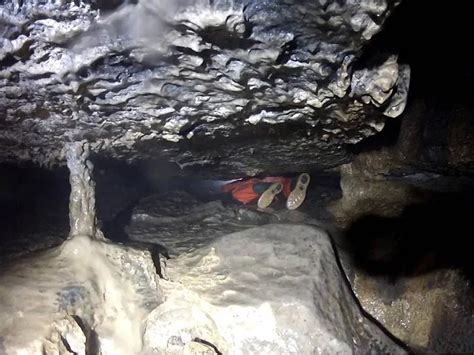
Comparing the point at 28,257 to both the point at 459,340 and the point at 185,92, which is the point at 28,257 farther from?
the point at 459,340

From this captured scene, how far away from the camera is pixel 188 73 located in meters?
1.79

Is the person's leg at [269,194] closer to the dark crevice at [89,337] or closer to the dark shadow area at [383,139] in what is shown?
the dark shadow area at [383,139]

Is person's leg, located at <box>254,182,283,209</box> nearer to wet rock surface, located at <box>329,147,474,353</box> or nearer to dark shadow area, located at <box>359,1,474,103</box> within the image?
wet rock surface, located at <box>329,147,474,353</box>

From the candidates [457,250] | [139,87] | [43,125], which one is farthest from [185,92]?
[457,250]

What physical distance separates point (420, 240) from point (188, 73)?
2.31 meters

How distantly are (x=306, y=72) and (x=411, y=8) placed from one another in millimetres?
763

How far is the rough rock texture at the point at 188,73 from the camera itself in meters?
1.44

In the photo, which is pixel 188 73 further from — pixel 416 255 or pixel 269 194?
pixel 269 194

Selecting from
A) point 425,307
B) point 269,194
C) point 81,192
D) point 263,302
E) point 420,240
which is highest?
point 269,194

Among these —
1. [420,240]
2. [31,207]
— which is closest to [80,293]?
[31,207]

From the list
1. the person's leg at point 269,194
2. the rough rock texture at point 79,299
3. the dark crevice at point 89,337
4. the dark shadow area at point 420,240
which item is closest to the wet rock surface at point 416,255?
the dark shadow area at point 420,240

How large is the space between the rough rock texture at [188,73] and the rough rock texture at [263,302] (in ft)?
2.63

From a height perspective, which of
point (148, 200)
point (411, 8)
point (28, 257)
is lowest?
point (28, 257)

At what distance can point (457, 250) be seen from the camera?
2.91 m
